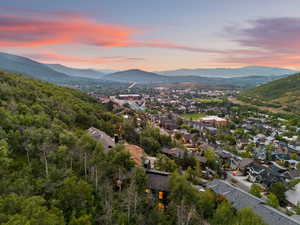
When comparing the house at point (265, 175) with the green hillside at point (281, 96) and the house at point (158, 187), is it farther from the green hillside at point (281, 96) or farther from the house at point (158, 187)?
the green hillside at point (281, 96)

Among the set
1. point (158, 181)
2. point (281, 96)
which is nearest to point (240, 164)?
point (158, 181)

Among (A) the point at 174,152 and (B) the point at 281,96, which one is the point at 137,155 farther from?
(B) the point at 281,96

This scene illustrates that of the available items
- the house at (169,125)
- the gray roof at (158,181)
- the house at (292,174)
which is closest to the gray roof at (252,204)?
the gray roof at (158,181)

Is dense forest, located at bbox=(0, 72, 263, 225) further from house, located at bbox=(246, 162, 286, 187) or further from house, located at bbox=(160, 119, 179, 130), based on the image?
house, located at bbox=(160, 119, 179, 130)

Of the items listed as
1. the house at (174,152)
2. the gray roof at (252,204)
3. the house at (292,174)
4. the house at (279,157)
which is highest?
the gray roof at (252,204)

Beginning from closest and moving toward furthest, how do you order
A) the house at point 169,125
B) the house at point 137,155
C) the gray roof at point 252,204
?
1. the gray roof at point 252,204
2. the house at point 137,155
3. the house at point 169,125

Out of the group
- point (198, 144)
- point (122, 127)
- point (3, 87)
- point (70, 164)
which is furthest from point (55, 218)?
point (198, 144)

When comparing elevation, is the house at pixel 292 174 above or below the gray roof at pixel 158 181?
below

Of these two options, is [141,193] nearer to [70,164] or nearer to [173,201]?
[173,201]
